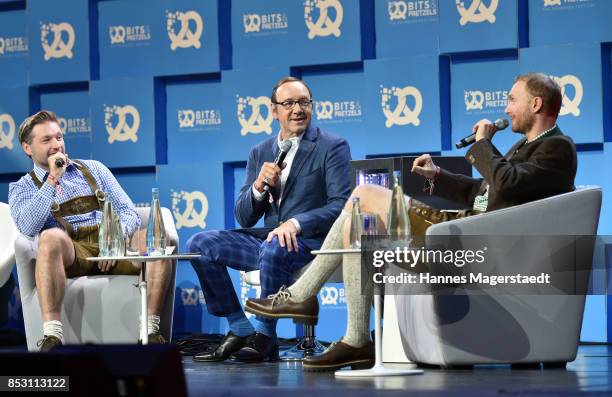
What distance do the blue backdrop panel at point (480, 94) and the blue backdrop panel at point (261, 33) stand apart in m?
1.08

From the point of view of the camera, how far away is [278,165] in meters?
5.16

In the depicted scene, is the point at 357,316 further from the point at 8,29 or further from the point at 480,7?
the point at 8,29

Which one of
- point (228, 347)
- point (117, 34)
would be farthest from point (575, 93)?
point (117, 34)

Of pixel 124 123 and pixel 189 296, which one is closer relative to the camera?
pixel 189 296

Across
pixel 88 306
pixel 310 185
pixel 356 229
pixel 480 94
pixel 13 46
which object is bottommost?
pixel 88 306

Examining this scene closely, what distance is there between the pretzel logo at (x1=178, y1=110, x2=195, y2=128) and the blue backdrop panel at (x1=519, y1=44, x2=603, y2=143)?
2.25 m

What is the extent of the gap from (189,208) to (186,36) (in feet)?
3.65

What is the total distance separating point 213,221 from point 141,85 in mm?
1039

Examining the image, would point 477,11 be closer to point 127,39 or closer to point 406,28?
point 406,28

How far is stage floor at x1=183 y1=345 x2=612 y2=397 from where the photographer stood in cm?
352

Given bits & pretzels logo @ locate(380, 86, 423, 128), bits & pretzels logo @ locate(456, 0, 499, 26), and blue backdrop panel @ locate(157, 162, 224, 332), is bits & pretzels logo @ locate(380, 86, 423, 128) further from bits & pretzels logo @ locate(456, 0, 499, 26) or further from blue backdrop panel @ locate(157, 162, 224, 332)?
blue backdrop panel @ locate(157, 162, 224, 332)

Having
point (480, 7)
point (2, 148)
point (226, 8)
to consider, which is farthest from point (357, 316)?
point (2, 148)

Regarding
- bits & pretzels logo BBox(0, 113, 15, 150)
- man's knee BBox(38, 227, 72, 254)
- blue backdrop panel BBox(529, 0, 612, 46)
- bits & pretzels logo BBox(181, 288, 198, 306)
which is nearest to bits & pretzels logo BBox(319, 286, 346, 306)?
bits & pretzels logo BBox(181, 288, 198, 306)

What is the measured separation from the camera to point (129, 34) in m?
7.12
